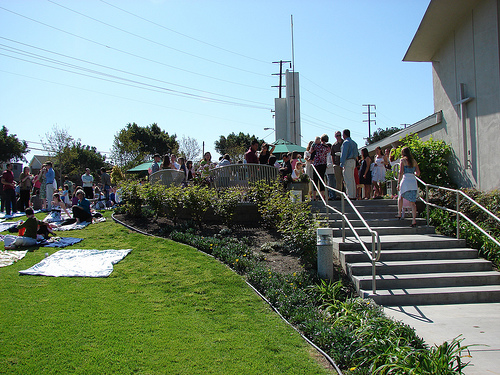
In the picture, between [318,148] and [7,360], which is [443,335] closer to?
[7,360]

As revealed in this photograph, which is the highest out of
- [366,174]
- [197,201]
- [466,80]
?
[466,80]

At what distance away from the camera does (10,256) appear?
7750 millimetres

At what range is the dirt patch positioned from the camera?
7.39 meters

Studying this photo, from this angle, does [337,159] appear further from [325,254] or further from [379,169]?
[325,254]

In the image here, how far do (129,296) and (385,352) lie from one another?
372 cm

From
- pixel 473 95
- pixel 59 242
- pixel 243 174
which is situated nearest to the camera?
pixel 59 242

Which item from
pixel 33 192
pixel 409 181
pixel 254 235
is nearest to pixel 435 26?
pixel 409 181

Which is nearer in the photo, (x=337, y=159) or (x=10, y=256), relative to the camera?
(x=10, y=256)

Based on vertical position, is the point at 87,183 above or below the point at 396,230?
above

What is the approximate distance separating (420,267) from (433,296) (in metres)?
0.87

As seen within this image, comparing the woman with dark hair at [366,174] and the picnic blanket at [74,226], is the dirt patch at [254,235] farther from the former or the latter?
the woman with dark hair at [366,174]

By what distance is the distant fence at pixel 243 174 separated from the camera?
10.7 meters

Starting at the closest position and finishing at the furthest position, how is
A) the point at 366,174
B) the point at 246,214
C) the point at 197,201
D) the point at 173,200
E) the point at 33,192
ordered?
the point at 197,201, the point at 173,200, the point at 246,214, the point at 366,174, the point at 33,192

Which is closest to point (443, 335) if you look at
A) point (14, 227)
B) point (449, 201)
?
point (449, 201)
